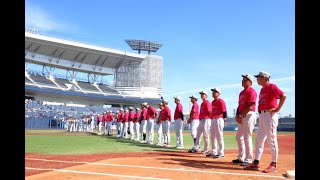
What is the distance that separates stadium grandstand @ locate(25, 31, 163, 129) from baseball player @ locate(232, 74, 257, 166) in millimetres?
36538

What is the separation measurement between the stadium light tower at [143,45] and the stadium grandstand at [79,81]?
4211 mm

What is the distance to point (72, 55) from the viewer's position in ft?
203

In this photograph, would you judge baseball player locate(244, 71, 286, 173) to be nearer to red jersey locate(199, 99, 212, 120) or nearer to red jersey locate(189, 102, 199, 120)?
red jersey locate(199, 99, 212, 120)

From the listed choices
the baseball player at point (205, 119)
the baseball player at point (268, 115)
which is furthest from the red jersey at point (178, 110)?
the baseball player at point (268, 115)

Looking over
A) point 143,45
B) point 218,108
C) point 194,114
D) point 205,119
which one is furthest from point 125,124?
point 143,45

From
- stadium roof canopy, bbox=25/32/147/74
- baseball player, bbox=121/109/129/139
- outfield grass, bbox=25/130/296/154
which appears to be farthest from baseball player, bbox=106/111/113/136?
stadium roof canopy, bbox=25/32/147/74

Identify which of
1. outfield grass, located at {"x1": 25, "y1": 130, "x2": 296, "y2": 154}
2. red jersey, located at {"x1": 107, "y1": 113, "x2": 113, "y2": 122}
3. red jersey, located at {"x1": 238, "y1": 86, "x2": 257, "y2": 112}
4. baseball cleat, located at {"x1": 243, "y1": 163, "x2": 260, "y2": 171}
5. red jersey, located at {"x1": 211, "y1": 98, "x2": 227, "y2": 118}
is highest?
red jersey, located at {"x1": 238, "y1": 86, "x2": 257, "y2": 112}

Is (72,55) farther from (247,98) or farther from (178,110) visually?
(247,98)

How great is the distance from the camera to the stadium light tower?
84562mm

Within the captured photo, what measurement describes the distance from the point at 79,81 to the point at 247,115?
2367 inches
